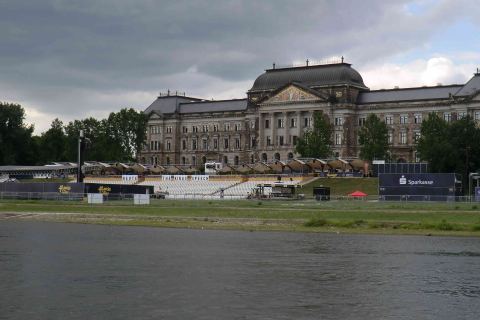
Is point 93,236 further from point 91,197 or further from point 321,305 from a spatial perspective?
point 91,197

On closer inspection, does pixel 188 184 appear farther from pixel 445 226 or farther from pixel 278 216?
pixel 445 226

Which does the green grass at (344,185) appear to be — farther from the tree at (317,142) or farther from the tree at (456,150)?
the tree at (317,142)

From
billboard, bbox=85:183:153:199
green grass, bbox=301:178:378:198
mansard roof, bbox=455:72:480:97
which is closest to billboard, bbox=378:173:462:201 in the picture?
green grass, bbox=301:178:378:198

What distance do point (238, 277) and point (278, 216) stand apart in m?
43.6

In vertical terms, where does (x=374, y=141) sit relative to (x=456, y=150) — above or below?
above

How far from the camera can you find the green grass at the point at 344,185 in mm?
137250

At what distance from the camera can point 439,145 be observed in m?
Result: 134

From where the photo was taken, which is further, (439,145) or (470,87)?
(470,87)

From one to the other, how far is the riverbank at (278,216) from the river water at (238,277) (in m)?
8.32

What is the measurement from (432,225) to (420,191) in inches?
1473

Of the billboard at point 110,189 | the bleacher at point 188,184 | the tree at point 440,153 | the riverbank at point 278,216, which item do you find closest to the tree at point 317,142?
the bleacher at point 188,184

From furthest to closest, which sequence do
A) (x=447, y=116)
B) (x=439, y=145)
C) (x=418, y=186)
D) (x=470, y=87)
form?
1. (x=447, y=116)
2. (x=470, y=87)
3. (x=439, y=145)
4. (x=418, y=186)

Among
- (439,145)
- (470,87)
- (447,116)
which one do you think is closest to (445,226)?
(439,145)

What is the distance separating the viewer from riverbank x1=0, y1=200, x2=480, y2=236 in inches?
2908
